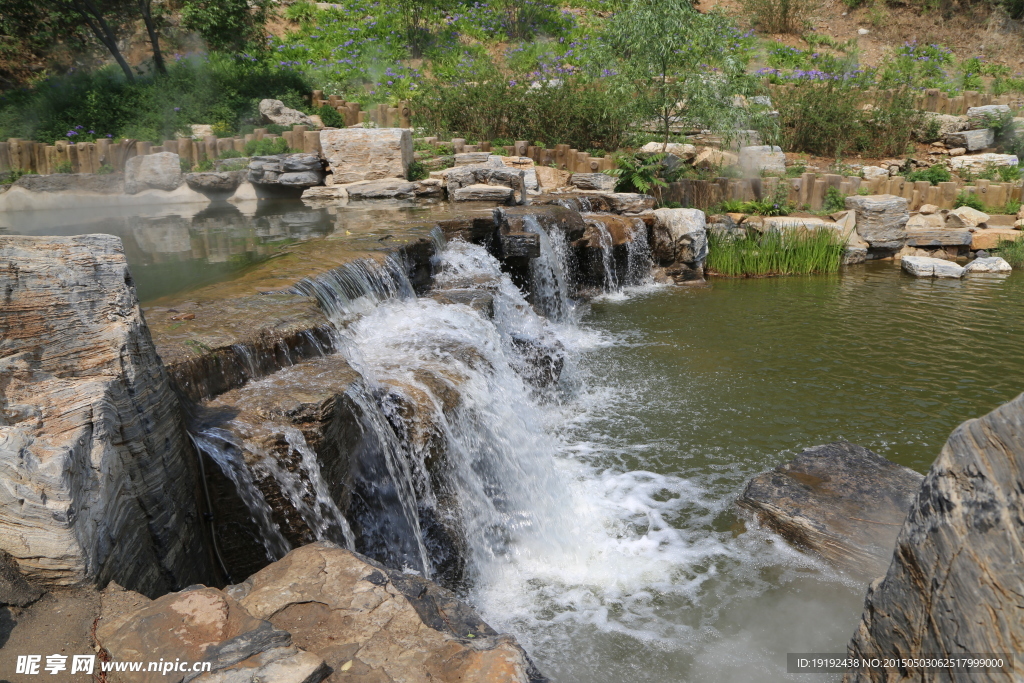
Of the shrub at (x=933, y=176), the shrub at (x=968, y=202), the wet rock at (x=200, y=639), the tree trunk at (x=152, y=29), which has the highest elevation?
the tree trunk at (x=152, y=29)

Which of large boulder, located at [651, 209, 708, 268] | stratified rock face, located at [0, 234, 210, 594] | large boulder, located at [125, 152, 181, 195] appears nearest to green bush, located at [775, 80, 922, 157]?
large boulder, located at [651, 209, 708, 268]

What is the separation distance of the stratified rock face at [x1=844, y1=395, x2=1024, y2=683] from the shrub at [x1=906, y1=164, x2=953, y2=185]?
11585mm

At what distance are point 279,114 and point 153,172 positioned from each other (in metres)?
2.62

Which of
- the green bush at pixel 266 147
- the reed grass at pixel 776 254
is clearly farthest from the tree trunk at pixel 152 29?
the reed grass at pixel 776 254

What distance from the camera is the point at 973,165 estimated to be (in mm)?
12445

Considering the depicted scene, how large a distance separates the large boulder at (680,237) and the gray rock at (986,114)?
7.27m

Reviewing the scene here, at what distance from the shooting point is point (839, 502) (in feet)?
13.7

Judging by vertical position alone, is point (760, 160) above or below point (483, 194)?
above

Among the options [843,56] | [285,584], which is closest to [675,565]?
[285,584]

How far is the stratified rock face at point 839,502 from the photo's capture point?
3.85 metres

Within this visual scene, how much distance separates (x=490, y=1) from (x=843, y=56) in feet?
29.7

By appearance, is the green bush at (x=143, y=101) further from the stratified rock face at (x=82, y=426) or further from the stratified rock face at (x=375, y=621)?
the stratified rock face at (x=375, y=621)

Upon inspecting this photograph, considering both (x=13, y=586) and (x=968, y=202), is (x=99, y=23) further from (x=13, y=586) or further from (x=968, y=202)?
(x=968, y=202)

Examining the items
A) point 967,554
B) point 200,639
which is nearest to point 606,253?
point 967,554
